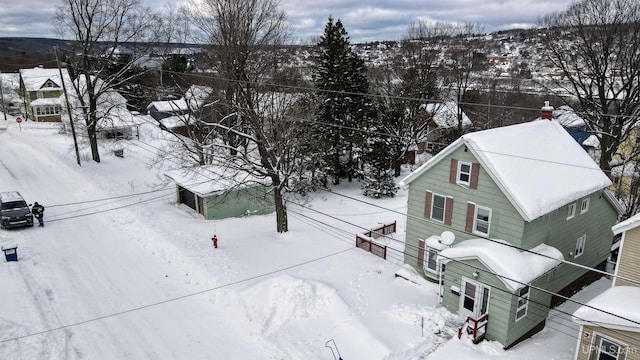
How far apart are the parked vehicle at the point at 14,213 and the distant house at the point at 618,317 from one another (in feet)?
83.5

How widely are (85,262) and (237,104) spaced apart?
10.3m

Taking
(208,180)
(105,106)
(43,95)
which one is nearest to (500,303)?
(208,180)

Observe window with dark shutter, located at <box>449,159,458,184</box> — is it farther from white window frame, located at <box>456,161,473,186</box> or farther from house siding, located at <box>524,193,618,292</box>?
house siding, located at <box>524,193,618,292</box>

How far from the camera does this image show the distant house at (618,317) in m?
13.2

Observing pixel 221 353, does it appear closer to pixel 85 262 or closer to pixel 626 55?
pixel 85 262

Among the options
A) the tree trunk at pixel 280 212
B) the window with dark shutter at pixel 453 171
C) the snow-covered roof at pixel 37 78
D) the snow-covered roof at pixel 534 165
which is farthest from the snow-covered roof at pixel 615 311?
the snow-covered roof at pixel 37 78

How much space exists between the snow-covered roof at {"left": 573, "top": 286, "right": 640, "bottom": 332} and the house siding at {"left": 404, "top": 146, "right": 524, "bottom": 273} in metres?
3.25

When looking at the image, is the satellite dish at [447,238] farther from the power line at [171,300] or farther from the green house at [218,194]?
the green house at [218,194]

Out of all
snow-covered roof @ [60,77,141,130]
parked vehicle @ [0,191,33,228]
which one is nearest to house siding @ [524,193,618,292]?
parked vehicle @ [0,191,33,228]

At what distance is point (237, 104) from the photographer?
23047 mm

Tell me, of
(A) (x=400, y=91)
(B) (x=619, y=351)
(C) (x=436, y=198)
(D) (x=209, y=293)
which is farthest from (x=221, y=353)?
(A) (x=400, y=91)

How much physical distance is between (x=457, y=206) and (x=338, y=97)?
1708 cm

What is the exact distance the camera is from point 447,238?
18.4m

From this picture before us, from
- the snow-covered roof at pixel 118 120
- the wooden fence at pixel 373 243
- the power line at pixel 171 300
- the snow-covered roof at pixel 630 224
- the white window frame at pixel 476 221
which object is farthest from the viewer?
the snow-covered roof at pixel 118 120
